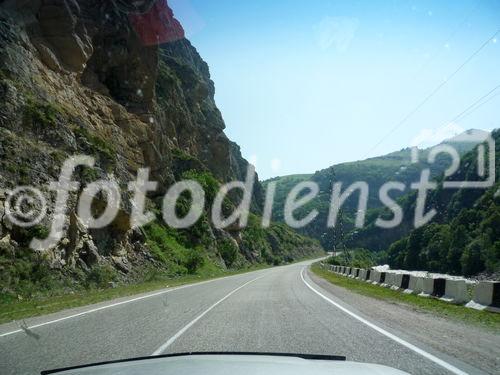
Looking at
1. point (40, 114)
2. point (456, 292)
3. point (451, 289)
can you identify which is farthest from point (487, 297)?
point (40, 114)

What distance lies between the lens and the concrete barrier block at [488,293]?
12.0m

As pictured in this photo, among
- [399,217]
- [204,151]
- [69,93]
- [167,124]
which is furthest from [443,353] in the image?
[399,217]

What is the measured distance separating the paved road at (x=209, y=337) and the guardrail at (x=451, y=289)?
3915mm

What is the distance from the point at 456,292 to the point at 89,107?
34180mm

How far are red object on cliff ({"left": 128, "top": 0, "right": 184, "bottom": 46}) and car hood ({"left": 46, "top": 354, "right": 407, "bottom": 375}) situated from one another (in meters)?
51.1

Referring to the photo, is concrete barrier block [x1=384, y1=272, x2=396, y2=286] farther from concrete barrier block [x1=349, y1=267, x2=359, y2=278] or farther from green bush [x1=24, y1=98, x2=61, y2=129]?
green bush [x1=24, y1=98, x2=61, y2=129]

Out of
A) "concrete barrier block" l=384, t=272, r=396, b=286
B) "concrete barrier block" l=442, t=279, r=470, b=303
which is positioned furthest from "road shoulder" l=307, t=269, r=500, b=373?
"concrete barrier block" l=384, t=272, r=396, b=286

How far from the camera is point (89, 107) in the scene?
39.5 meters

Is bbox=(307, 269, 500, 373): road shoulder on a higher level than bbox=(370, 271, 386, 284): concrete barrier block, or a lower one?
lower

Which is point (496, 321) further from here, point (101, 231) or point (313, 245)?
point (313, 245)

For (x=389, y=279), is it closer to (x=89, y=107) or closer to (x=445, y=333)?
(x=445, y=333)

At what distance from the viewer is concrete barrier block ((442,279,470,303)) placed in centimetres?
1398

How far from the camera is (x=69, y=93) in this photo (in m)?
36.8

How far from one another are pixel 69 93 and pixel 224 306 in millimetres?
29238
